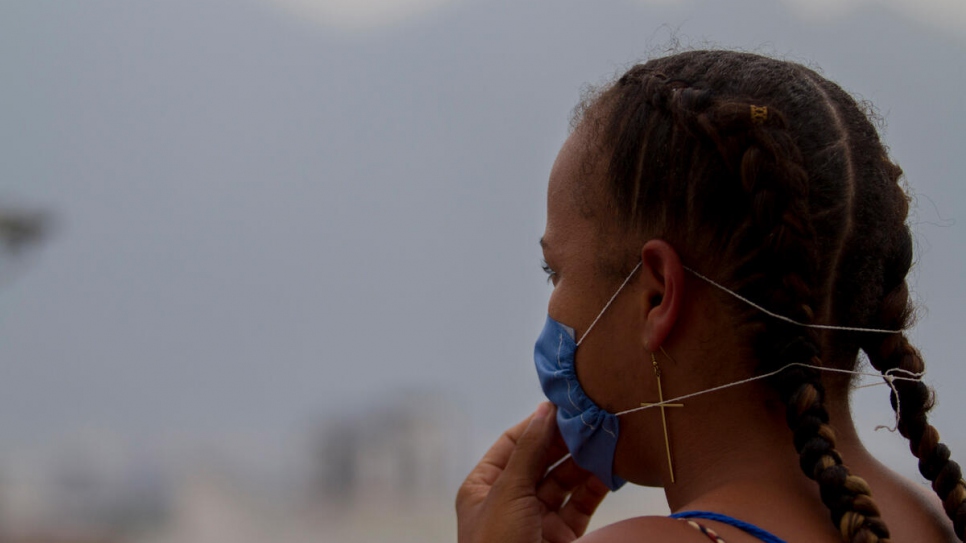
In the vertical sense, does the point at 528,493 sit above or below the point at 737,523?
above

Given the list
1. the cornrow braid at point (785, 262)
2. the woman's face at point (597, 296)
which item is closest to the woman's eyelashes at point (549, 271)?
the woman's face at point (597, 296)

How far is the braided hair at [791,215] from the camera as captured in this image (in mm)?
802

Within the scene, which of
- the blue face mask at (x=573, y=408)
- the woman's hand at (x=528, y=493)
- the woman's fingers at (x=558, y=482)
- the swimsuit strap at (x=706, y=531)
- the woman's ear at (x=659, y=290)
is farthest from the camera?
the woman's fingers at (x=558, y=482)

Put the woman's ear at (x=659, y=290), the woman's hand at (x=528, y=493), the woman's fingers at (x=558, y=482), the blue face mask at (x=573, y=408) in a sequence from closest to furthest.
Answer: the woman's ear at (x=659, y=290) < the blue face mask at (x=573, y=408) < the woman's hand at (x=528, y=493) < the woman's fingers at (x=558, y=482)

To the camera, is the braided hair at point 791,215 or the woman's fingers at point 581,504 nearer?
the braided hair at point 791,215

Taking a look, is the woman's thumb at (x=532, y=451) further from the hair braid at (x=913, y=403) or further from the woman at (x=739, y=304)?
the hair braid at (x=913, y=403)

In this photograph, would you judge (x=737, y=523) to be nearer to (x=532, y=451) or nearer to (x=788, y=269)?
(x=788, y=269)

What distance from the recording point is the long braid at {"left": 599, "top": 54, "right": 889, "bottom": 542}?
78cm

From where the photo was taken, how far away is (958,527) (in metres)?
0.87

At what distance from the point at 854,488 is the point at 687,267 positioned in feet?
0.85

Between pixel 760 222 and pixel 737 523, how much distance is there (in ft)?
0.93

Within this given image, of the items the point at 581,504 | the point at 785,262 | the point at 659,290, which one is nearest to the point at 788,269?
the point at 785,262

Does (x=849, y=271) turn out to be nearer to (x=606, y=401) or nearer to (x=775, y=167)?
(x=775, y=167)

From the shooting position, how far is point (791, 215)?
2.62ft
